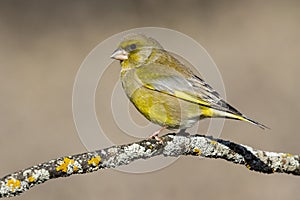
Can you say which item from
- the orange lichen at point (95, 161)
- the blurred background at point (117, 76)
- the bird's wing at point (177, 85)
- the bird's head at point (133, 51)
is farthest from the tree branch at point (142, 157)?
the blurred background at point (117, 76)

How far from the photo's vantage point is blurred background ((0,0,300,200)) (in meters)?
7.41

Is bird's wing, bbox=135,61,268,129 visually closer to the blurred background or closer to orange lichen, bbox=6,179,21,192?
orange lichen, bbox=6,179,21,192

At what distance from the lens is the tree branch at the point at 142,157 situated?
2791 millimetres

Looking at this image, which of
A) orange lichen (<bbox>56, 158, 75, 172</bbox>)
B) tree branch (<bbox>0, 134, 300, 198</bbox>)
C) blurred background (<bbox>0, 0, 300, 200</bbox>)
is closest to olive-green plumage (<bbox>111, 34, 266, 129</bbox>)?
tree branch (<bbox>0, 134, 300, 198</bbox>)

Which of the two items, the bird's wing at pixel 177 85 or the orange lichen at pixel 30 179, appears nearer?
the orange lichen at pixel 30 179

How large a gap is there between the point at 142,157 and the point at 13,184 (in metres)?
0.70

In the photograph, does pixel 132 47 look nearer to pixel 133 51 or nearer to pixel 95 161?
pixel 133 51

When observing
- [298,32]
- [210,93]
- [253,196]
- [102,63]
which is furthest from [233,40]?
[210,93]

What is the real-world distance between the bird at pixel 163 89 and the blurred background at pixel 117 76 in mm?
3314

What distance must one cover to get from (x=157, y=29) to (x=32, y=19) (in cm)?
171

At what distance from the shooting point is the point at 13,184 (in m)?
2.74

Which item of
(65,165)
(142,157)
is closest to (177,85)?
(142,157)

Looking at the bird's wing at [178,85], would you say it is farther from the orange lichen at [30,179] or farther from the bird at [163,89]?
the orange lichen at [30,179]

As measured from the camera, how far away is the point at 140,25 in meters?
9.36
